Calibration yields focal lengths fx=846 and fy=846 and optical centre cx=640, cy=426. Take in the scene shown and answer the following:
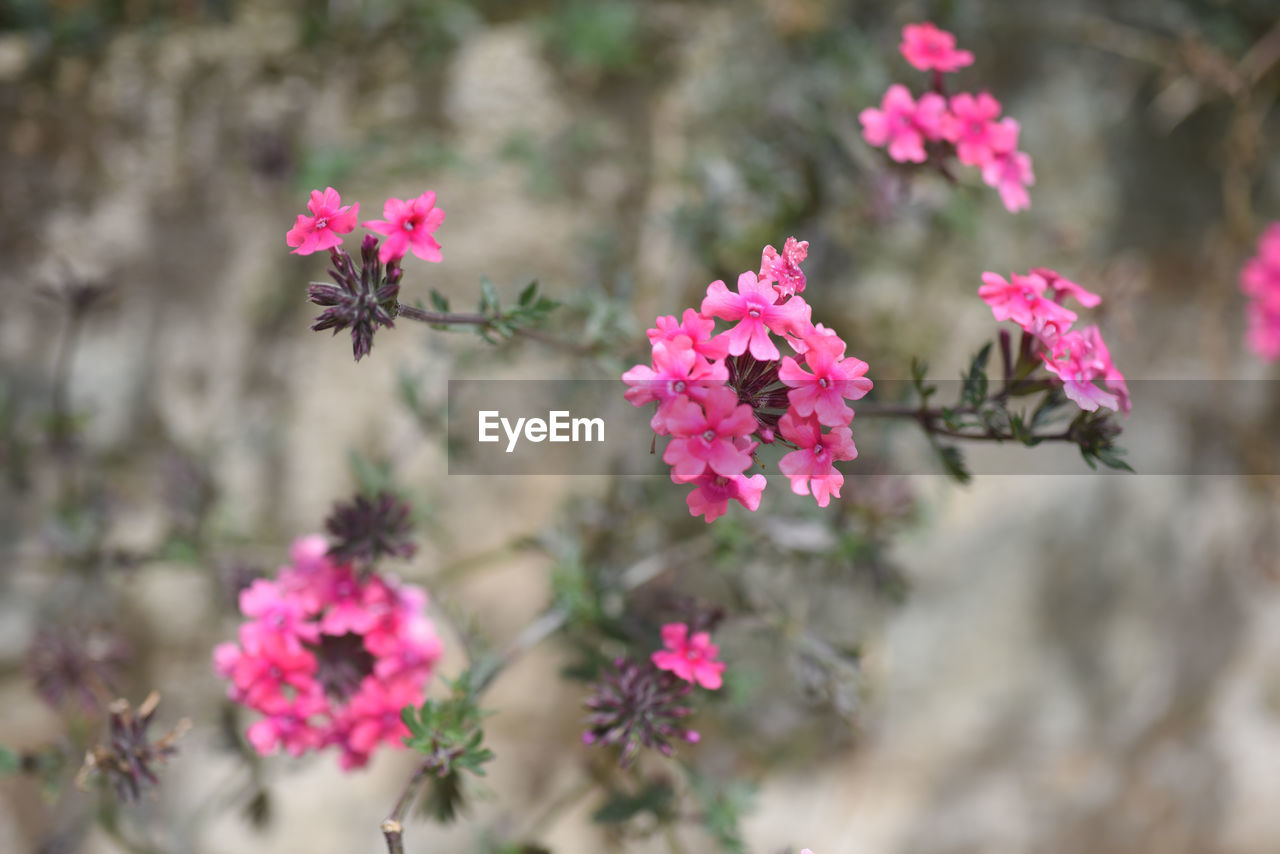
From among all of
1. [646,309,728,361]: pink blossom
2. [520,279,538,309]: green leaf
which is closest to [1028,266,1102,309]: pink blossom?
[646,309,728,361]: pink blossom

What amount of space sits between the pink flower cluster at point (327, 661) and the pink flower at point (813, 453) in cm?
71

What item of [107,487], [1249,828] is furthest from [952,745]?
[107,487]

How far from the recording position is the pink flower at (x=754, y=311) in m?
0.98

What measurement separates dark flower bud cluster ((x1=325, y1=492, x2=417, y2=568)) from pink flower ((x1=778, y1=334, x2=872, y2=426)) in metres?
0.66

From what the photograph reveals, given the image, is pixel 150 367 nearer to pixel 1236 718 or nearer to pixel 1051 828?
pixel 1051 828

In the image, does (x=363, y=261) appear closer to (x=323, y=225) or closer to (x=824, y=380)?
(x=323, y=225)

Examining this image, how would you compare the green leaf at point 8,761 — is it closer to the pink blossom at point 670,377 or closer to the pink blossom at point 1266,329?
the pink blossom at point 670,377

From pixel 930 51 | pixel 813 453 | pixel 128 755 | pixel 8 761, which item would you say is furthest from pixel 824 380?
pixel 8 761

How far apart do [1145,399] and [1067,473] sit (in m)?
0.34

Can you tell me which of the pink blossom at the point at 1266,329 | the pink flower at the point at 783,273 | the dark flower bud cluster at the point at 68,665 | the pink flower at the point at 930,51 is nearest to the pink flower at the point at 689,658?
the pink flower at the point at 783,273

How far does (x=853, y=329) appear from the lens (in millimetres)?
2221

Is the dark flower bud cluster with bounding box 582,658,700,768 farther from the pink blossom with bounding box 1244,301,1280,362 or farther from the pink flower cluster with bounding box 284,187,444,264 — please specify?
the pink blossom with bounding box 1244,301,1280,362

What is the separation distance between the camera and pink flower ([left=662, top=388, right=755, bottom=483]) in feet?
3.05

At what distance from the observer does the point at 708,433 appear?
3.11 ft
